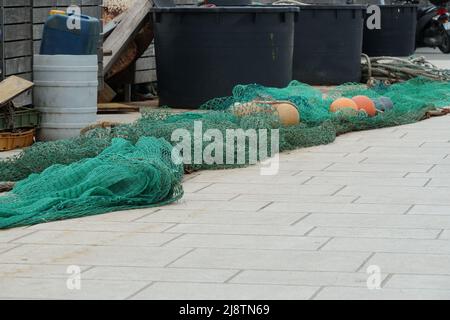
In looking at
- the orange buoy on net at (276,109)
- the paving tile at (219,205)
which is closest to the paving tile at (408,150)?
the orange buoy on net at (276,109)

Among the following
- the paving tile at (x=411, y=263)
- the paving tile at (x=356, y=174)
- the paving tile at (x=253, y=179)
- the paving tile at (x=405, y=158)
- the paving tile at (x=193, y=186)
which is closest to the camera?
the paving tile at (x=411, y=263)

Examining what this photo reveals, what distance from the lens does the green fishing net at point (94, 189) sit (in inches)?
291

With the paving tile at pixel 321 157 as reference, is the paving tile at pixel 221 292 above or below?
above

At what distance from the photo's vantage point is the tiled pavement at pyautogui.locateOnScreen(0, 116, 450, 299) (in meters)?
5.66

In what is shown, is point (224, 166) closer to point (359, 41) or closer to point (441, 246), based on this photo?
point (441, 246)

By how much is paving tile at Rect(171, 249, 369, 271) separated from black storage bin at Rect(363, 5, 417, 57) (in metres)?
14.5

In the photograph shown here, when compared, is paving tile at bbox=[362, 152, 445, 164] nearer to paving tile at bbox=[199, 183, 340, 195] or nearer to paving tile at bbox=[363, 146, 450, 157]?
paving tile at bbox=[363, 146, 450, 157]

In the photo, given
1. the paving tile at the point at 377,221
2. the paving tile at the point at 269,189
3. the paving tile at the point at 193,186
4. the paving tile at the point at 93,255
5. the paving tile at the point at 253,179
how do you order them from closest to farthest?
the paving tile at the point at 93,255 → the paving tile at the point at 377,221 → the paving tile at the point at 269,189 → the paving tile at the point at 193,186 → the paving tile at the point at 253,179

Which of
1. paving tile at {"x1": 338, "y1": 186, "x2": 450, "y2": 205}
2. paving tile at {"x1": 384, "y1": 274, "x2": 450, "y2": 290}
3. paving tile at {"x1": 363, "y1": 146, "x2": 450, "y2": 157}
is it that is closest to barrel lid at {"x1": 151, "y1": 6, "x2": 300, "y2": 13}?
paving tile at {"x1": 363, "y1": 146, "x2": 450, "y2": 157}

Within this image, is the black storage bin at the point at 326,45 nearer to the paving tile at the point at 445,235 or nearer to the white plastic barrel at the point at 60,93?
the white plastic barrel at the point at 60,93

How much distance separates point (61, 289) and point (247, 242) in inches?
56.1
